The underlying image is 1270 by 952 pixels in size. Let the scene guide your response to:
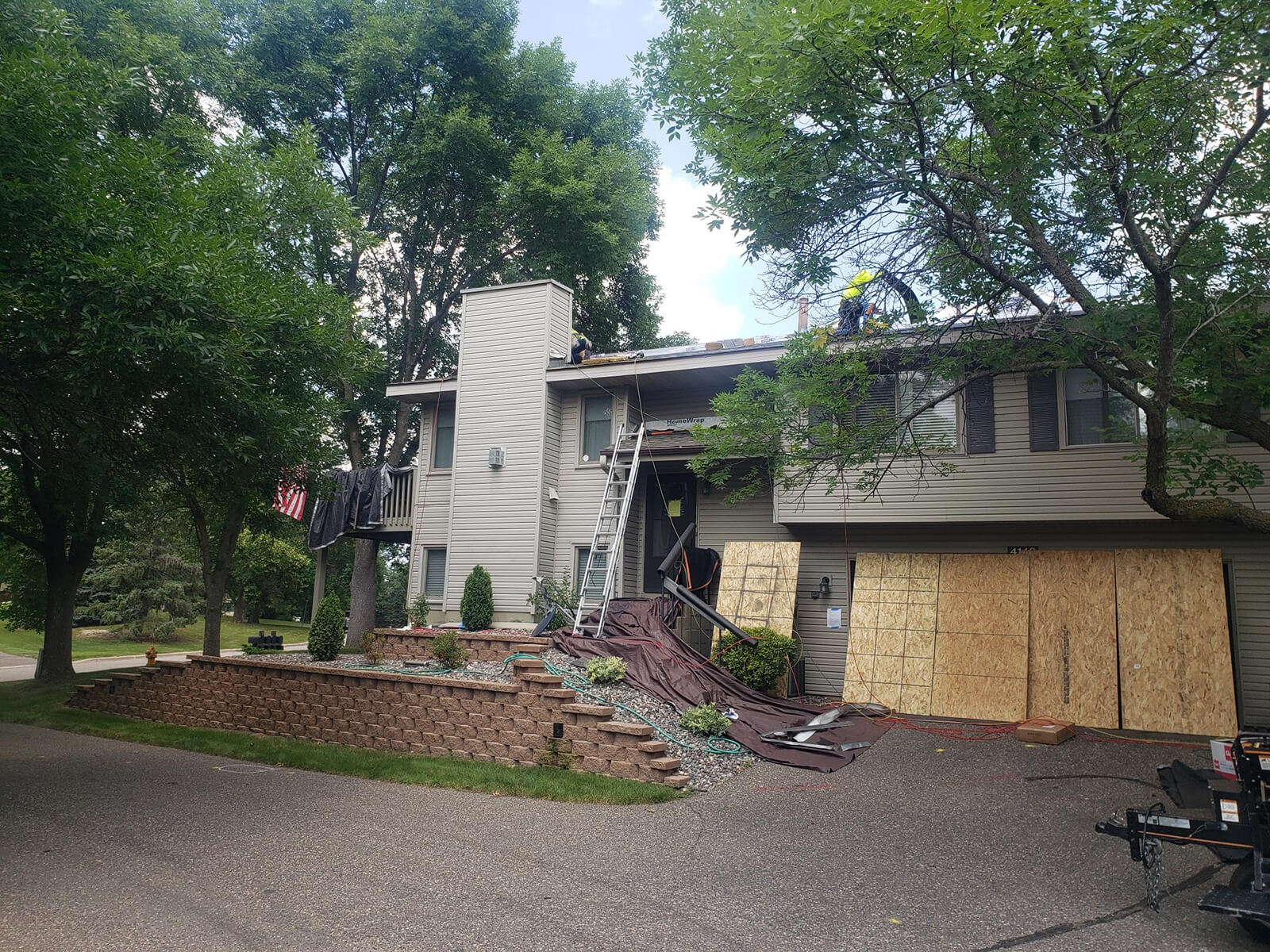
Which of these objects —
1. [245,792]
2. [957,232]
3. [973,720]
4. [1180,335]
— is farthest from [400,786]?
[1180,335]

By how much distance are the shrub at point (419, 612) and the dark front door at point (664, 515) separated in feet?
14.9

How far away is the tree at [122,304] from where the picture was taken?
7.40 meters

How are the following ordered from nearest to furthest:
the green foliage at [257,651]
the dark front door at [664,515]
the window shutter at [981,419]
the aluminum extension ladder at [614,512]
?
the window shutter at [981,419], the aluminum extension ladder at [614,512], the dark front door at [664,515], the green foliage at [257,651]

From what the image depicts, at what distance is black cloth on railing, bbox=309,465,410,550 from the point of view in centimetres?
1844

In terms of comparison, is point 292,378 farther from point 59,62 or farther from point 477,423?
point 477,423

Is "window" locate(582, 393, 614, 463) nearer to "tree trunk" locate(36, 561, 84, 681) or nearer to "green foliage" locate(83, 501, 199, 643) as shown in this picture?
"tree trunk" locate(36, 561, 84, 681)

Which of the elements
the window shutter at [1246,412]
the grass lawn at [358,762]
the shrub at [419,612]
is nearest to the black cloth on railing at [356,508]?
the shrub at [419,612]

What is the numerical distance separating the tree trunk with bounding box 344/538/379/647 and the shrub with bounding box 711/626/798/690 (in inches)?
520

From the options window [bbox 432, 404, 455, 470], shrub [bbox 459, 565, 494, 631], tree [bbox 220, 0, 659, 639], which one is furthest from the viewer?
tree [bbox 220, 0, 659, 639]

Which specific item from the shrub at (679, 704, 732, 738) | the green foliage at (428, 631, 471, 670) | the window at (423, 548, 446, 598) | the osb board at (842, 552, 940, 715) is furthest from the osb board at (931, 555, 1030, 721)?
the window at (423, 548, 446, 598)

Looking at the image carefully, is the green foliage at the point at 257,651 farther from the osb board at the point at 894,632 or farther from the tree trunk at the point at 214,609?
the osb board at the point at 894,632

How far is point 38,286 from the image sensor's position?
293 inches

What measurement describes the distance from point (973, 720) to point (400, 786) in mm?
7605

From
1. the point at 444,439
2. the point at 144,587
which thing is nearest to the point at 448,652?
the point at 444,439
